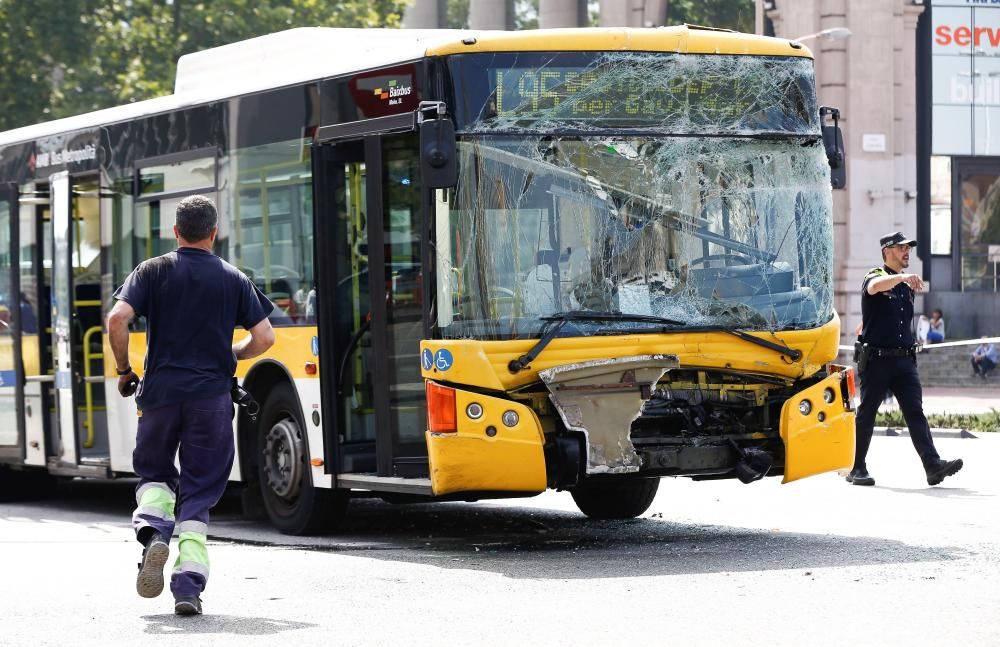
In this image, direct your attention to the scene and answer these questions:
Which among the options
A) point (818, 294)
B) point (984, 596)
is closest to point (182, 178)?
point (818, 294)

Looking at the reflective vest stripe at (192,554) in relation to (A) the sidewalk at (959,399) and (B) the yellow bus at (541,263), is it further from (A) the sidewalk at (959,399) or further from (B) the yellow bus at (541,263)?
(A) the sidewalk at (959,399)

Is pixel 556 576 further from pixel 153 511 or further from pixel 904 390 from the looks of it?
pixel 904 390

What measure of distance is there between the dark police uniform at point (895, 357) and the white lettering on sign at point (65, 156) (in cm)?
563

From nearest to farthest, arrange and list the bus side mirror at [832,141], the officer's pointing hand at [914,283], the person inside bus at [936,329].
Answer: the bus side mirror at [832,141]
the officer's pointing hand at [914,283]
the person inside bus at [936,329]

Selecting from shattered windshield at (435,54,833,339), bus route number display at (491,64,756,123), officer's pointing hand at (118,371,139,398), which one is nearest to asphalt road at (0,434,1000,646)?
officer's pointing hand at (118,371,139,398)

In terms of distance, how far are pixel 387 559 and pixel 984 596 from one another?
130 inches

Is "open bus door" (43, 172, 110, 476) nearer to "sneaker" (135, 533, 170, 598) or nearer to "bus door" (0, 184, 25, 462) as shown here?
"bus door" (0, 184, 25, 462)

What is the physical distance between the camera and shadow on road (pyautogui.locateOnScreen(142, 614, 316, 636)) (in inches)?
305

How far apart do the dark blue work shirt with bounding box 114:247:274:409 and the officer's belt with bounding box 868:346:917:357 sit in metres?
6.97

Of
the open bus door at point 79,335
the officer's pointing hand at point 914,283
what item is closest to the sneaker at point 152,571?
the open bus door at point 79,335

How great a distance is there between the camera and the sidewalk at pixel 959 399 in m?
26.8

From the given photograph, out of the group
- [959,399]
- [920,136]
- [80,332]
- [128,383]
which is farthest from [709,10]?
[128,383]

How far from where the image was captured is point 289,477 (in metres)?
11.8

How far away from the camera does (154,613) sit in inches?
328
